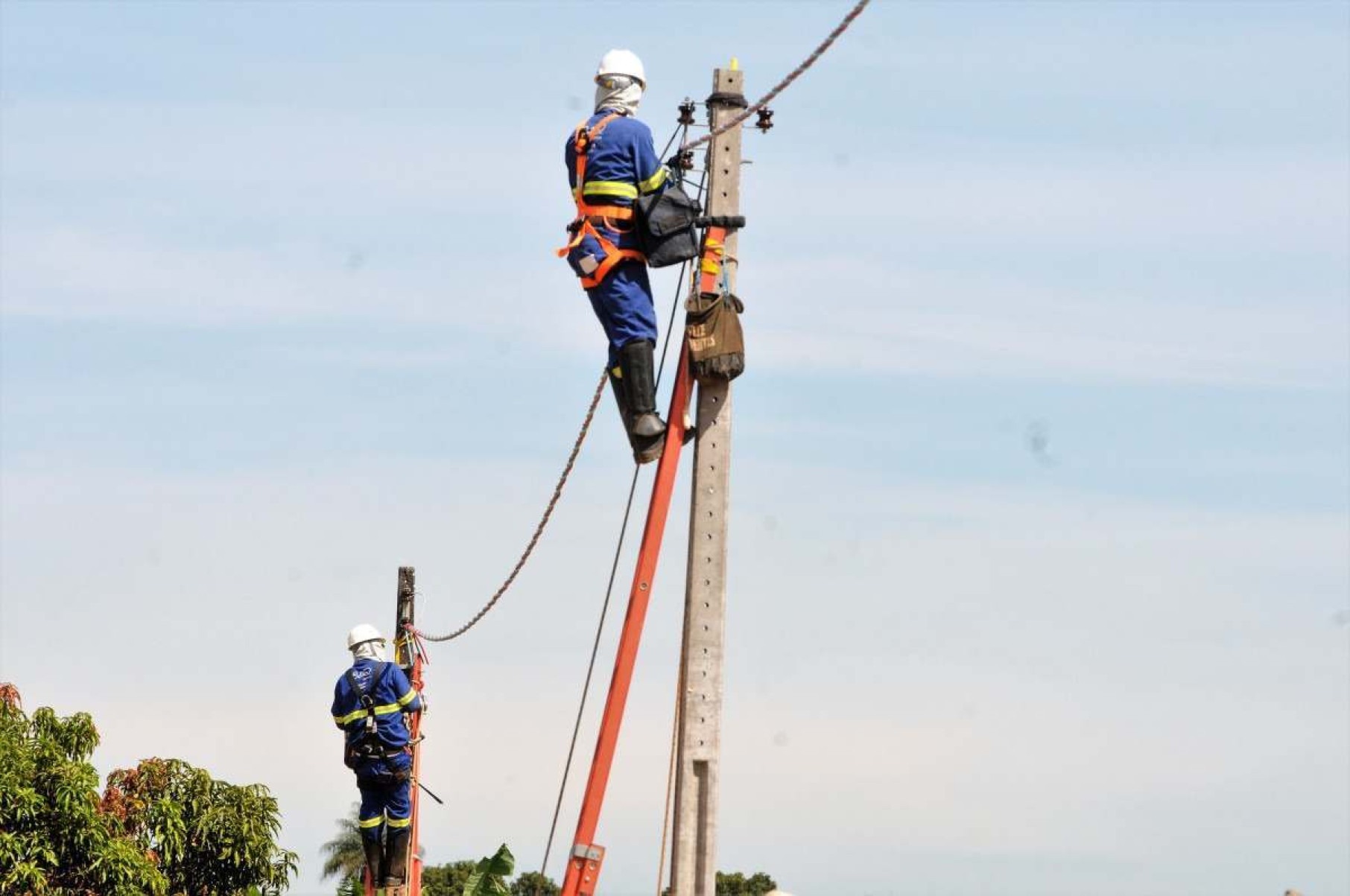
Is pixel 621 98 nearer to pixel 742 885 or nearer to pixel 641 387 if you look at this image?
pixel 641 387

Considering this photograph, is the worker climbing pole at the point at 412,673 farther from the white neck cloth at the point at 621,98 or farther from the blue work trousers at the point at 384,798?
the white neck cloth at the point at 621,98

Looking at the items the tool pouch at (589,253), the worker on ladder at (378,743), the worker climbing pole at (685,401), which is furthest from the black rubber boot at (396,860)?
the tool pouch at (589,253)

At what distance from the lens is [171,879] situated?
25812mm

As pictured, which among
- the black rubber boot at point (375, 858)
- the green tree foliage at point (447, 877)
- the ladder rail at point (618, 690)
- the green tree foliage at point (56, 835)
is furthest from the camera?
the green tree foliage at point (447, 877)

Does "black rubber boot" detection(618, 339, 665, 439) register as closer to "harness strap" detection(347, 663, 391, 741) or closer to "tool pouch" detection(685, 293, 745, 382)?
"tool pouch" detection(685, 293, 745, 382)

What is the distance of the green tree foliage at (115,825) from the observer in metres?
23.5

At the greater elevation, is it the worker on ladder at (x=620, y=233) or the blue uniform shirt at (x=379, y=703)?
the worker on ladder at (x=620, y=233)

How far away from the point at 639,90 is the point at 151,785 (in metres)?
16.5

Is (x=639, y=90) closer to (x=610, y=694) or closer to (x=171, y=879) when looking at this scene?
(x=610, y=694)

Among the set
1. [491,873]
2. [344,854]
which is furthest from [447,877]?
[491,873]

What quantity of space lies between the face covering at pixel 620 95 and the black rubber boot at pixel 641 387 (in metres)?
1.16

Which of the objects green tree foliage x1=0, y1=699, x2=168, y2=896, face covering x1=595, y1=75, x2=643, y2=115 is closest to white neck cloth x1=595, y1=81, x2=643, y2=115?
face covering x1=595, y1=75, x2=643, y2=115

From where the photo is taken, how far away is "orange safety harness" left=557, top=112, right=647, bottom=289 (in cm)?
1145

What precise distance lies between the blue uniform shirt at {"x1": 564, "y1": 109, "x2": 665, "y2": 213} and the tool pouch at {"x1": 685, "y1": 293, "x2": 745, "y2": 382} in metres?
0.61
